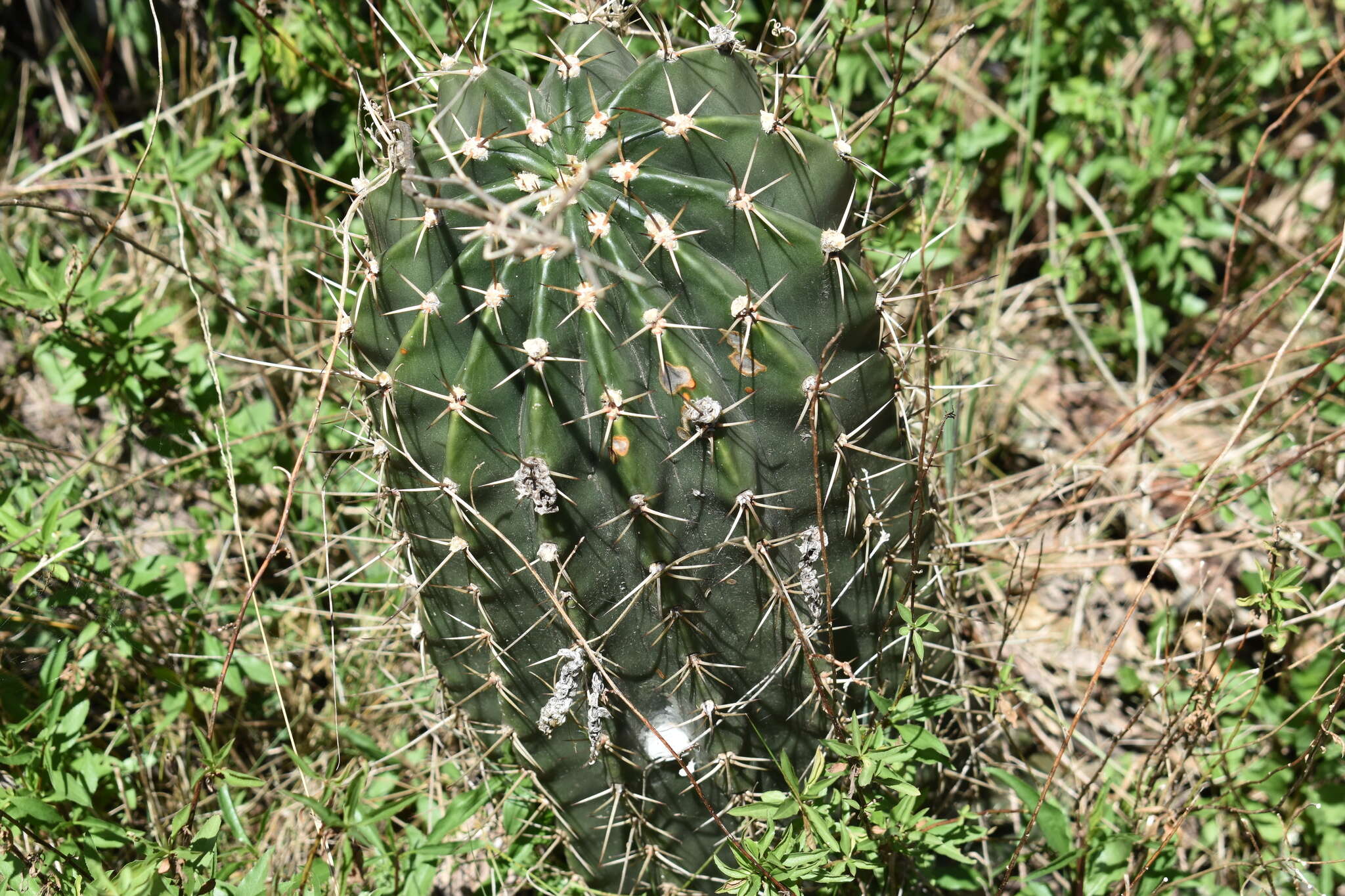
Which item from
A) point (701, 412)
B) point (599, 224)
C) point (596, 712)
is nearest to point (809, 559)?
point (701, 412)

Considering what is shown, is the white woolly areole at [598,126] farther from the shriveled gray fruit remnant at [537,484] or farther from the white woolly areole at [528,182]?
the shriveled gray fruit remnant at [537,484]

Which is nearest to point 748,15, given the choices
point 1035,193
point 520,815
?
point 1035,193

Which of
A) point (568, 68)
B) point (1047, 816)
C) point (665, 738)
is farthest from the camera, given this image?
point (1047, 816)

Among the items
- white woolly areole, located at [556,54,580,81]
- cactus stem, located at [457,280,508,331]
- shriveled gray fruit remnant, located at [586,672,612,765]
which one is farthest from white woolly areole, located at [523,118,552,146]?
shriveled gray fruit remnant, located at [586,672,612,765]

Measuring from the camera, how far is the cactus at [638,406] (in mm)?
1803

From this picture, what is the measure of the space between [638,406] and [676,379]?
0.25 feet

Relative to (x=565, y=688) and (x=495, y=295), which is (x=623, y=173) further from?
(x=565, y=688)

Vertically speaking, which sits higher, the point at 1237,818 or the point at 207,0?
the point at 207,0

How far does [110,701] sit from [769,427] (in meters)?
1.84

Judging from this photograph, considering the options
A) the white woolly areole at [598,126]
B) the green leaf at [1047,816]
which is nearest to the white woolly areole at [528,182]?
the white woolly areole at [598,126]

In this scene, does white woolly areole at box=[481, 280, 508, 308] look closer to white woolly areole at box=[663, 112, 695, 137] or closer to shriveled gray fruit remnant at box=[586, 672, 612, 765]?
white woolly areole at box=[663, 112, 695, 137]

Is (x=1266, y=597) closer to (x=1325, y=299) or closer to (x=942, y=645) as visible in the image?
(x=942, y=645)

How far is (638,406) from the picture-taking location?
5.90 feet

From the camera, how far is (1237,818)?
Answer: 2.40m
